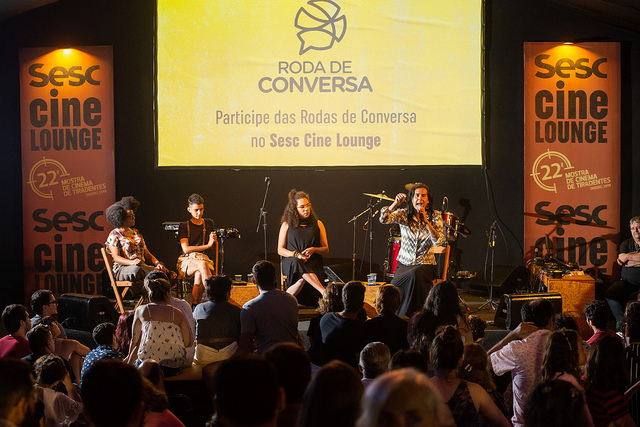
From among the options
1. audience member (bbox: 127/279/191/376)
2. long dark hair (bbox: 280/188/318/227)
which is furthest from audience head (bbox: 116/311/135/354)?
long dark hair (bbox: 280/188/318/227)

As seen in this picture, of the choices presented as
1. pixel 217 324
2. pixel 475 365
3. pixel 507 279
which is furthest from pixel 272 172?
pixel 475 365

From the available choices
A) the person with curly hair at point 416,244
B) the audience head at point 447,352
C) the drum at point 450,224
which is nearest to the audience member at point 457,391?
the audience head at point 447,352

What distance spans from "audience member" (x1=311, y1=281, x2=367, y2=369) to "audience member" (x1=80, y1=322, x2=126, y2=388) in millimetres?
1154

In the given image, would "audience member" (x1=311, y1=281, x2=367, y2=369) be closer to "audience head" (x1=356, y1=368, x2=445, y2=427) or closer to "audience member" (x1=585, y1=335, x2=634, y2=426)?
"audience member" (x1=585, y1=335, x2=634, y2=426)

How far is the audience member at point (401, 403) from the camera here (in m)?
1.34

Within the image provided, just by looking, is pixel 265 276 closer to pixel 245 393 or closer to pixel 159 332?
pixel 159 332

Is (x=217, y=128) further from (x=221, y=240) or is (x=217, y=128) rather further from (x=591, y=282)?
(x=591, y=282)

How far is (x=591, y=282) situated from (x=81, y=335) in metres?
5.11

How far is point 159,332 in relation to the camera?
151 inches

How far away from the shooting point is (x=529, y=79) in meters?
7.77

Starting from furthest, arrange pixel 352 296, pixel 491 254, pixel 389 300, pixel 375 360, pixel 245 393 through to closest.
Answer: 1. pixel 491 254
2. pixel 389 300
3. pixel 352 296
4. pixel 375 360
5. pixel 245 393

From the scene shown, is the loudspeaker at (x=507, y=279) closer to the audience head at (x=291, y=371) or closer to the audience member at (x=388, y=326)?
the audience member at (x=388, y=326)

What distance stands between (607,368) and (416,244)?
3.36 metres

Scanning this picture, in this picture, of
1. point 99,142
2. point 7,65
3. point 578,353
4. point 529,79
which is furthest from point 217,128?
point 578,353
